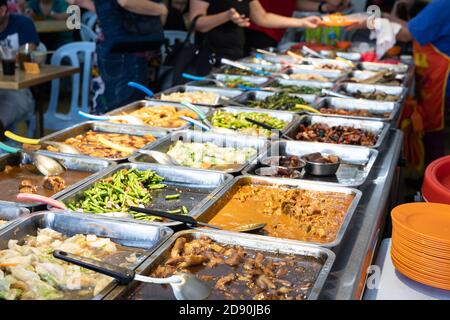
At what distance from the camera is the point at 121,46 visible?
3.91 m

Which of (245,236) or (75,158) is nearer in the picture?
(245,236)

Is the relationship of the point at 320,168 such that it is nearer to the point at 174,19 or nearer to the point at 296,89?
the point at 296,89

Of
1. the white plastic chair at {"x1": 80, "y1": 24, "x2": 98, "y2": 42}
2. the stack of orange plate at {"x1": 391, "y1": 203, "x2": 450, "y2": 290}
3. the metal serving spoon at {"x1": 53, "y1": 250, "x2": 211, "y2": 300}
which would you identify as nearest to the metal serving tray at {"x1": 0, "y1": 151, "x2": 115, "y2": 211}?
the metal serving spoon at {"x1": 53, "y1": 250, "x2": 211, "y2": 300}

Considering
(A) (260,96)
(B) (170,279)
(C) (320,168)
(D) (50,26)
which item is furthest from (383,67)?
(D) (50,26)

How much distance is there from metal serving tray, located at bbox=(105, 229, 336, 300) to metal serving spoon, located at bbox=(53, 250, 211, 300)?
0.10 ft

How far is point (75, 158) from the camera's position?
220 cm

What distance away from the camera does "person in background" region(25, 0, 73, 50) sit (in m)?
7.65

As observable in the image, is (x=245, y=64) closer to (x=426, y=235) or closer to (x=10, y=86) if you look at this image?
(x=10, y=86)

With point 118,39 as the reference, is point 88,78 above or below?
below

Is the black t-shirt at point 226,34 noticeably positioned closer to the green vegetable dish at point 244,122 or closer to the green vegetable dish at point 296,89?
the green vegetable dish at point 296,89

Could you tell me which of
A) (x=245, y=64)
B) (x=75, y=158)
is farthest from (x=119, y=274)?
(x=245, y=64)

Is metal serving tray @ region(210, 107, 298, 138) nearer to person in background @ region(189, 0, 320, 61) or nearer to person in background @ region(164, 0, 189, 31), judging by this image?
person in background @ region(189, 0, 320, 61)

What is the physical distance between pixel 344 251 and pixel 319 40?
420 centimetres
